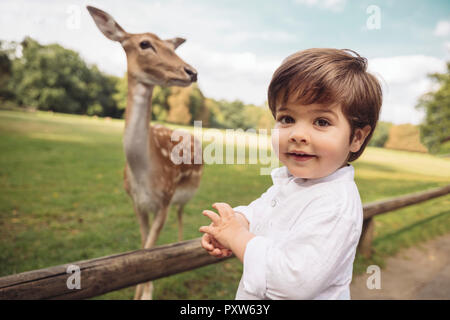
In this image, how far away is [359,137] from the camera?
80 cm

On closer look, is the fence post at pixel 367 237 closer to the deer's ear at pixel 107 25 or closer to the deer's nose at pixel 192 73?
the deer's nose at pixel 192 73

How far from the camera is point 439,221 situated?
4.63 meters

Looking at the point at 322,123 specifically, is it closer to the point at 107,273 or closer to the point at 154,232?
the point at 107,273

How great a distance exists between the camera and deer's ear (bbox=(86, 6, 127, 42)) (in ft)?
4.49

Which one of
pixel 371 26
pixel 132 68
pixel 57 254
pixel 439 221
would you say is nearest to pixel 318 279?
pixel 371 26

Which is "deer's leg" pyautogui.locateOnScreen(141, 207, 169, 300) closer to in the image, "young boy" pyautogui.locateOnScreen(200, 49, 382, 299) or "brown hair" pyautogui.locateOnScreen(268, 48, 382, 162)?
"young boy" pyautogui.locateOnScreen(200, 49, 382, 299)

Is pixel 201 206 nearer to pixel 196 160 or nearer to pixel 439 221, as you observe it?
pixel 196 160

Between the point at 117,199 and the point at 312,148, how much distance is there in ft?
12.6

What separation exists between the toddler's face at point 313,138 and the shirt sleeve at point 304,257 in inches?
3.7

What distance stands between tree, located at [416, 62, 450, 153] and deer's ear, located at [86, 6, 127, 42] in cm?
296

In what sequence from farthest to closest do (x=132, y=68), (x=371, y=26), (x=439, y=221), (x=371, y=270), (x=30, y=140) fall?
(x=30, y=140) < (x=439, y=221) < (x=371, y=270) < (x=132, y=68) < (x=371, y=26)

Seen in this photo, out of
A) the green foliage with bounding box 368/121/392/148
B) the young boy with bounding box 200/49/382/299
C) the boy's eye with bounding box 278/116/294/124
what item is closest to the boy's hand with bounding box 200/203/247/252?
the young boy with bounding box 200/49/382/299

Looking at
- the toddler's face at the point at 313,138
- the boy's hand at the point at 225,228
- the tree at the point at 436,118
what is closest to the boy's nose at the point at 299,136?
the toddler's face at the point at 313,138
